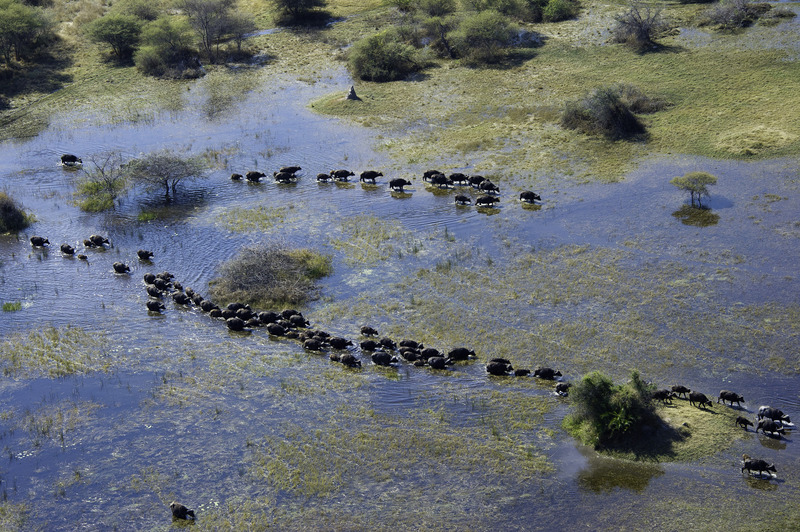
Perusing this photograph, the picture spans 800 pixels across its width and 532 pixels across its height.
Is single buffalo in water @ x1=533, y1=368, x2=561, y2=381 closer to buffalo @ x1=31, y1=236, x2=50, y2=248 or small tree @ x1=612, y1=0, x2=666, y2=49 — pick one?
buffalo @ x1=31, y1=236, x2=50, y2=248

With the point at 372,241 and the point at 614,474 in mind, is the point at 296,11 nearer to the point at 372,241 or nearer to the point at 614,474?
the point at 372,241

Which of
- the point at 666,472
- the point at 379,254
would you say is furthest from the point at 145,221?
the point at 666,472

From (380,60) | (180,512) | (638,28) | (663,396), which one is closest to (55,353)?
(180,512)

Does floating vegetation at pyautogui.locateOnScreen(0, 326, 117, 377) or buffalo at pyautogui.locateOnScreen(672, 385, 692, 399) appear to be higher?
buffalo at pyautogui.locateOnScreen(672, 385, 692, 399)

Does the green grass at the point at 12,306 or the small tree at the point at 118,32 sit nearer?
the green grass at the point at 12,306

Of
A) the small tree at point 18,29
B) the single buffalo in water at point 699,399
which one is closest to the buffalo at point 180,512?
the single buffalo in water at point 699,399

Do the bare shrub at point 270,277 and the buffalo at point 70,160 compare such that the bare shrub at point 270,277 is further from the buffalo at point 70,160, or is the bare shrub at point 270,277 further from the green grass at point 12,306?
the buffalo at point 70,160

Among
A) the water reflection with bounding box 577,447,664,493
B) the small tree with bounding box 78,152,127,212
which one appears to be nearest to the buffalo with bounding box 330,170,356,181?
the small tree with bounding box 78,152,127,212
